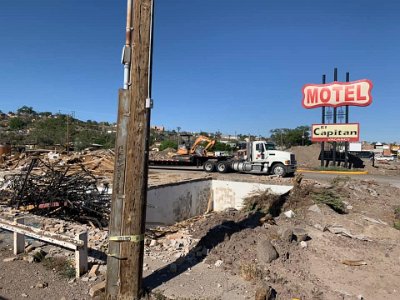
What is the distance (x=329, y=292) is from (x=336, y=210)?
25.1ft

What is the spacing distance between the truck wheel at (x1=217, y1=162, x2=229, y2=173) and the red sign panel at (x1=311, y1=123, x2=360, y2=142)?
10.0 meters

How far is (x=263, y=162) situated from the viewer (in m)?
21.8

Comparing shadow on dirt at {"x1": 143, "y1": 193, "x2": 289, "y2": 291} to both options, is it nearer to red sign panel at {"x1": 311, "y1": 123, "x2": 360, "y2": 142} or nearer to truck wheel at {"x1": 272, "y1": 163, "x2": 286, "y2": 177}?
truck wheel at {"x1": 272, "y1": 163, "x2": 286, "y2": 177}

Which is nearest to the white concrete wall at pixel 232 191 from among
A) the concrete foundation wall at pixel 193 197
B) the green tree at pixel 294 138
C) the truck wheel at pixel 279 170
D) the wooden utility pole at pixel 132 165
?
the concrete foundation wall at pixel 193 197

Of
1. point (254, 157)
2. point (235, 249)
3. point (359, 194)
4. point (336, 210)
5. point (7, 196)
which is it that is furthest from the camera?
point (254, 157)

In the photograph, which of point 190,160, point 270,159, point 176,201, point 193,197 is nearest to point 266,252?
point 176,201

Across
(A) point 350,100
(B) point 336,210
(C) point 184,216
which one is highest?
(A) point 350,100

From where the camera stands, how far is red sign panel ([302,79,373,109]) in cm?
2706

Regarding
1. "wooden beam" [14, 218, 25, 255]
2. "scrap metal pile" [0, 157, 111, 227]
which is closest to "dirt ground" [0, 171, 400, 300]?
"wooden beam" [14, 218, 25, 255]

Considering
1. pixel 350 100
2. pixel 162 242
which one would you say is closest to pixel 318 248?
pixel 162 242

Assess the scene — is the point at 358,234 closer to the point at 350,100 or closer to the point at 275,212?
the point at 275,212

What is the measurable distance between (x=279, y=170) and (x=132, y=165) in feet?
57.7

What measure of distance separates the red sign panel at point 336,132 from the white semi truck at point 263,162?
7.94 metres

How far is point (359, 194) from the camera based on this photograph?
15.8m
